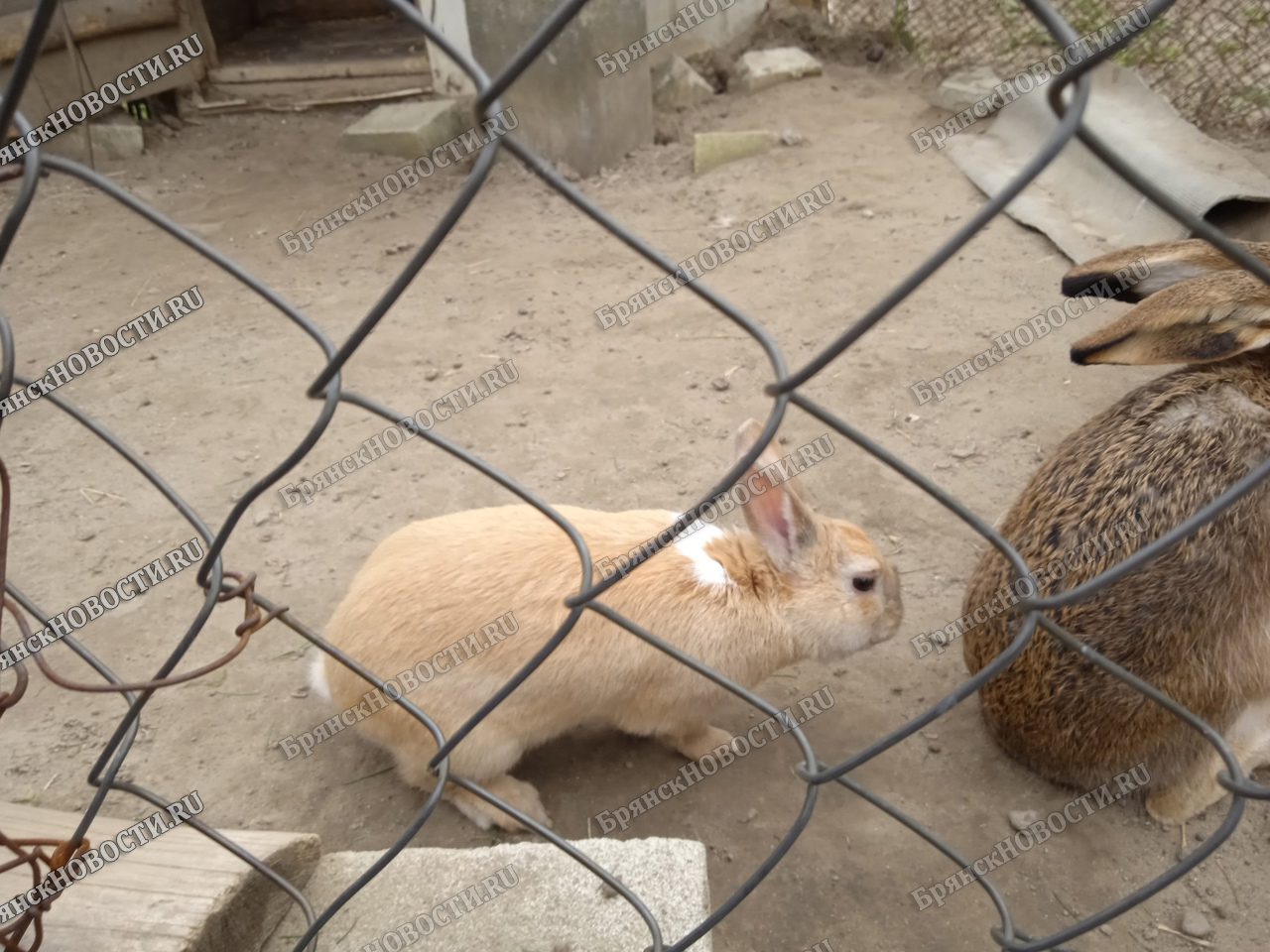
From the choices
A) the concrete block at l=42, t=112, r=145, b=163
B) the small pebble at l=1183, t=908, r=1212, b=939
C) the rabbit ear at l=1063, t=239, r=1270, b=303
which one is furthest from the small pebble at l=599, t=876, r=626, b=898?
the concrete block at l=42, t=112, r=145, b=163

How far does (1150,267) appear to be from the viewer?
7.28 feet

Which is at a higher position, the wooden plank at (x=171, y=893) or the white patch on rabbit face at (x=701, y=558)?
the white patch on rabbit face at (x=701, y=558)

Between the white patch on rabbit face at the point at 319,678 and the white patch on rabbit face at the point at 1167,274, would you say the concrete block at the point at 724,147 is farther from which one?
the white patch on rabbit face at the point at 319,678

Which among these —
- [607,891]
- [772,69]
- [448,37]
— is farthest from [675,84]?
[607,891]

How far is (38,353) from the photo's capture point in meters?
4.27

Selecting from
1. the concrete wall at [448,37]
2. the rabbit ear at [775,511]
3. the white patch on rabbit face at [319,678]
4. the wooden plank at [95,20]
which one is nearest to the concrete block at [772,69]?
the concrete wall at [448,37]

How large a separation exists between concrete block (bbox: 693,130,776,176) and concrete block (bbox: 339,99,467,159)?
5.98 ft

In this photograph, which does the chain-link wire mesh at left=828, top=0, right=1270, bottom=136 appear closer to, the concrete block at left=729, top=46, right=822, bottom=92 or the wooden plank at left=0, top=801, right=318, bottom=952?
the concrete block at left=729, top=46, right=822, bottom=92

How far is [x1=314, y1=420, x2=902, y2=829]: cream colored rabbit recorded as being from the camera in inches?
81.7

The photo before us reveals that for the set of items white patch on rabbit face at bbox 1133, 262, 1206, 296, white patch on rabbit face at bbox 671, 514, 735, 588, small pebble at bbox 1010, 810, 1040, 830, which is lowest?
small pebble at bbox 1010, 810, 1040, 830

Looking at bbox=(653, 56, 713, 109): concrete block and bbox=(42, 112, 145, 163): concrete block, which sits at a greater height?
bbox=(653, 56, 713, 109): concrete block

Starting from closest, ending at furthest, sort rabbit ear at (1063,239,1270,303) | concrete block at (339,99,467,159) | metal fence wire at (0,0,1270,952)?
metal fence wire at (0,0,1270,952)
rabbit ear at (1063,239,1270,303)
concrete block at (339,99,467,159)

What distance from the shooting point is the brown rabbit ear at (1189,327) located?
1764 millimetres

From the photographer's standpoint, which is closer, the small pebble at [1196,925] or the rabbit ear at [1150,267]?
the small pebble at [1196,925]
